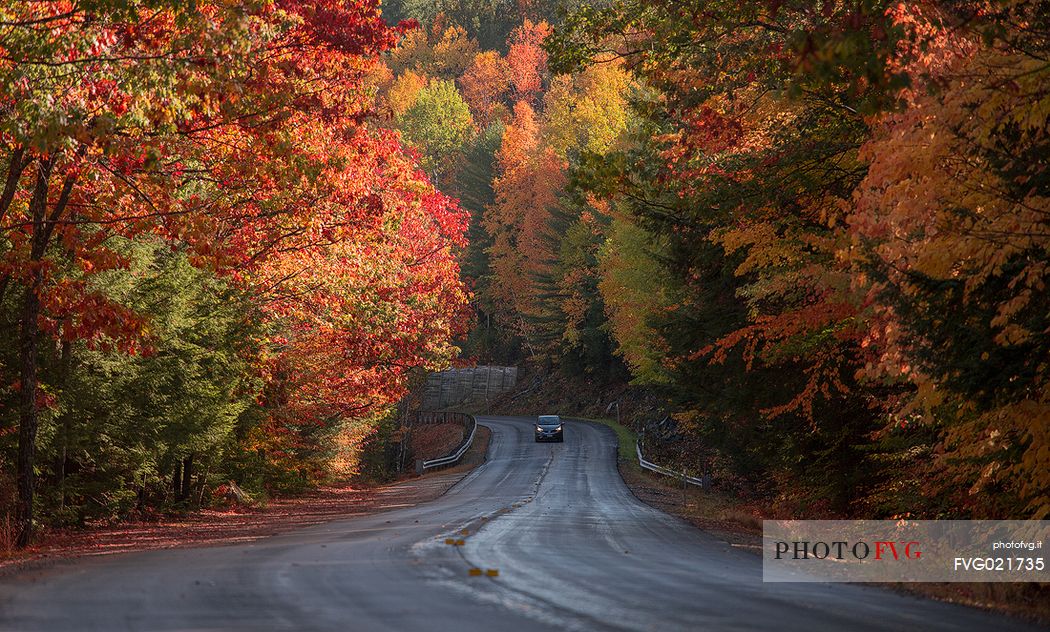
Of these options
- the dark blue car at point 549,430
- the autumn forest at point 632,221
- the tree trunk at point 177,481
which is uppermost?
the autumn forest at point 632,221

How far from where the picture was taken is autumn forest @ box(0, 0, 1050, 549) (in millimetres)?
10047

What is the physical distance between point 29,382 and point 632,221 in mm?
11296

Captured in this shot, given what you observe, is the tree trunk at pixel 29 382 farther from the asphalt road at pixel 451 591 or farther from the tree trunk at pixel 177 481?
the tree trunk at pixel 177 481

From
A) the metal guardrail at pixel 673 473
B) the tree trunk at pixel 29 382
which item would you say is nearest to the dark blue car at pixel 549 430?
the metal guardrail at pixel 673 473

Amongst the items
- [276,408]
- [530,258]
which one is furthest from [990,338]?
[530,258]

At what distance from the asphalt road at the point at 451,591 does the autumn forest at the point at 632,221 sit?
115 inches

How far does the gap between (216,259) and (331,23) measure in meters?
5.01

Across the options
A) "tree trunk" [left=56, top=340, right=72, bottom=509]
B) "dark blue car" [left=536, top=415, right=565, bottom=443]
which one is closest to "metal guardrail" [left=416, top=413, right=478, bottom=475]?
"dark blue car" [left=536, top=415, right=565, bottom=443]

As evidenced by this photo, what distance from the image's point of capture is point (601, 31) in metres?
16.6

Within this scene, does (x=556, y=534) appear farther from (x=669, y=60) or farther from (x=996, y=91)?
(x=996, y=91)

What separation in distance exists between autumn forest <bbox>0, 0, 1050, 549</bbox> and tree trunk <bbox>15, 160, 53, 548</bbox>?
5 centimetres

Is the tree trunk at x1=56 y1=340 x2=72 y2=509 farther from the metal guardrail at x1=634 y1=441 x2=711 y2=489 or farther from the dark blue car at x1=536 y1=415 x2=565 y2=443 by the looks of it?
the dark blue car at x1=536 y1=415 x2=565 y2=443

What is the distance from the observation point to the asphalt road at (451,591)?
785cm

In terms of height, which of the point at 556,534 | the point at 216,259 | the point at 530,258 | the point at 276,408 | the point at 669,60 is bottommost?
the point at 556,534
